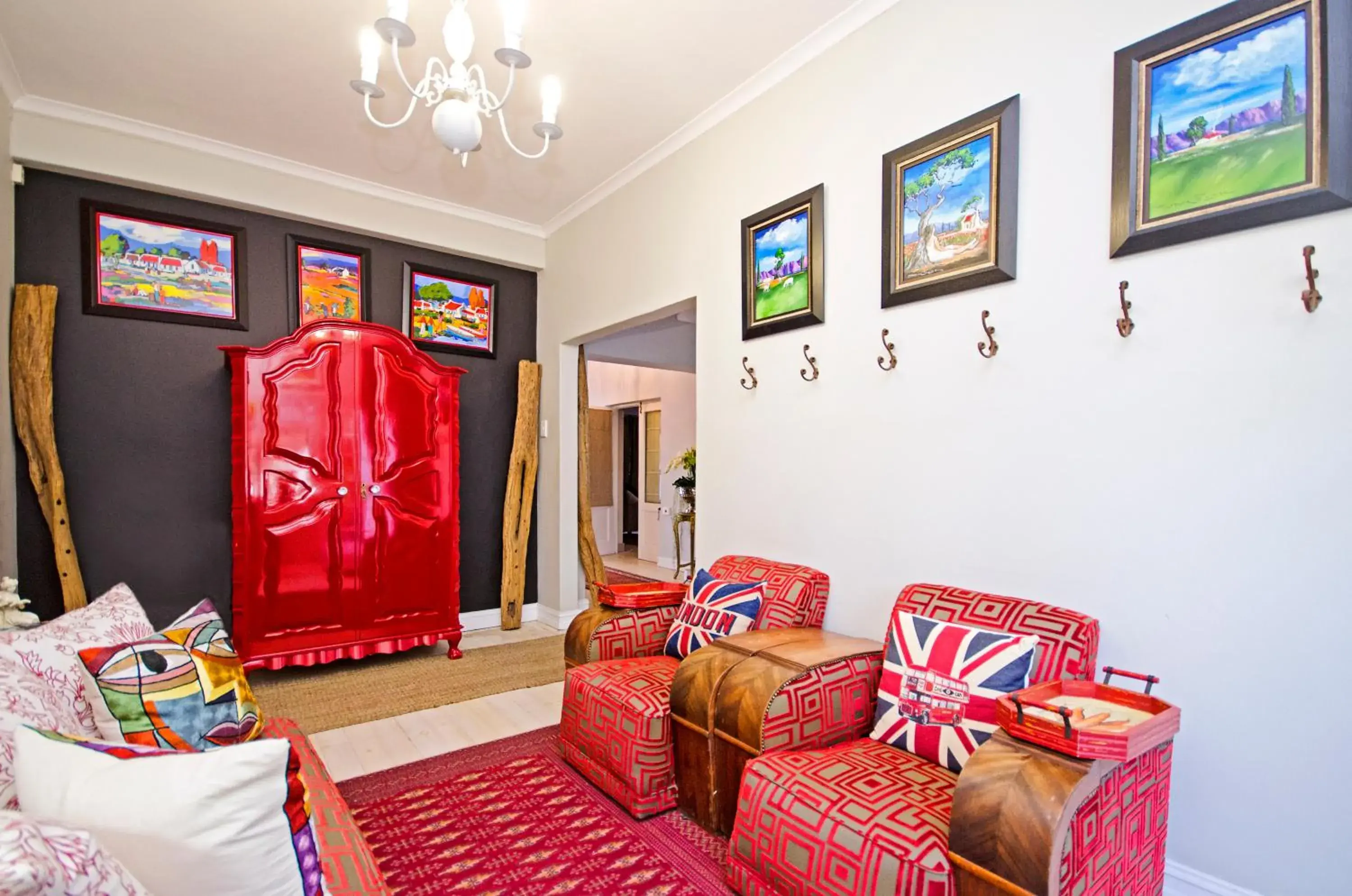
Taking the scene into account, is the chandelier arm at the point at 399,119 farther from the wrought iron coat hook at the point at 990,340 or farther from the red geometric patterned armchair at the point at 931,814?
the red geometric patterned armchair at the point at 931,814

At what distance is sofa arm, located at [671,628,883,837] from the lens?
1.75 meters

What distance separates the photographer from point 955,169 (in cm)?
206

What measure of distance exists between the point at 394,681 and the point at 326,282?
2469 millimetres

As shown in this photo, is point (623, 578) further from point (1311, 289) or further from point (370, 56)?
point (1311, 289)

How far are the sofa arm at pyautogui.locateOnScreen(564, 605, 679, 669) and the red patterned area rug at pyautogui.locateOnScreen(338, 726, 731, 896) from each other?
434mm

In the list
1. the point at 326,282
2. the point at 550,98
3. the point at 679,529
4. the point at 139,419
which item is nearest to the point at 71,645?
the point at 550,98

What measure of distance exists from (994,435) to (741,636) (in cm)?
106

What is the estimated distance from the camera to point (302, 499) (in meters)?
3.36

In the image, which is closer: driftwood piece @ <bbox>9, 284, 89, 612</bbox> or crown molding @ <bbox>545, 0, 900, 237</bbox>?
crown molding @ <bbox>545, 0, 900, 237</bbox>

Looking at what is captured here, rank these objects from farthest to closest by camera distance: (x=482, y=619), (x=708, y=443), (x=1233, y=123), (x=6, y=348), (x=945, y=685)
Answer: (x=482, y=619)
(x=708, y=443)
(x=6, y=348)
(x=945, y=685)
(x=1233, y=123)

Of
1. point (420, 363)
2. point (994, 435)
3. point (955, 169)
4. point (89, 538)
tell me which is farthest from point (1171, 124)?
point (89, 538)

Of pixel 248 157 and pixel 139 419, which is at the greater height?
pixel 248 157

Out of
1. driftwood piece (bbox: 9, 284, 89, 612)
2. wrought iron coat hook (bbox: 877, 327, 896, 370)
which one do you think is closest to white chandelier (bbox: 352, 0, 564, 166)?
wrought iron coat hook (bbox: 877, 327, 896, 370)

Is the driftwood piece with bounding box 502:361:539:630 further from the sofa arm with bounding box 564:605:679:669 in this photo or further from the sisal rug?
the sofa arm with bounding box 564:605:679:669
